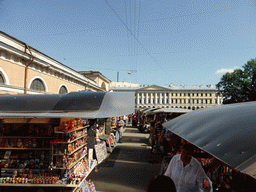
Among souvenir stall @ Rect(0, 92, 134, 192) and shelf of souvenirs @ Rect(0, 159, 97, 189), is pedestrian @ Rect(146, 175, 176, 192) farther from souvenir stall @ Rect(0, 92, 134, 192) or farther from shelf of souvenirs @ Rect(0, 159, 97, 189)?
shelf of souvenirs @ Rect(0, 159, 97, 189)

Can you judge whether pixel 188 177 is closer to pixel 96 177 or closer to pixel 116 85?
pixel 96 177

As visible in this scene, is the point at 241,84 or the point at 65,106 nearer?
the point at 65,106

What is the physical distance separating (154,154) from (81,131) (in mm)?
5578

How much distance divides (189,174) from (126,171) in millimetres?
5028

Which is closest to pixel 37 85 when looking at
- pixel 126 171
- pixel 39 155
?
pixel 126 171

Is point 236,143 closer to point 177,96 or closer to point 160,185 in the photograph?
point 160,185

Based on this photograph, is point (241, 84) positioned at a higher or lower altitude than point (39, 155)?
higher

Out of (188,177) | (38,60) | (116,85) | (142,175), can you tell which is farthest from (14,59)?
(116,85)

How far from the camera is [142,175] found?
6828mm

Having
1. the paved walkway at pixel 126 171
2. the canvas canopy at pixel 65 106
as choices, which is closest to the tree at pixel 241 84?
the paved walkway at pixel 126 171

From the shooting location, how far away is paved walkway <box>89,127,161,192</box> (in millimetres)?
5848

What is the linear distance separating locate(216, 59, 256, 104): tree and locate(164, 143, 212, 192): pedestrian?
150ft

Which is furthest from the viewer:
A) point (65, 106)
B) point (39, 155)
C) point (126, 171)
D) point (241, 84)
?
point (241, 84)

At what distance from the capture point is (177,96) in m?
90.6
